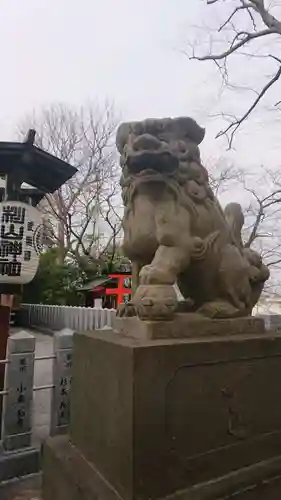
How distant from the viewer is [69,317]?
35.6ft

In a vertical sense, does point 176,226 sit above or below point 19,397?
above

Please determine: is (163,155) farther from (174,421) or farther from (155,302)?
(174,421)

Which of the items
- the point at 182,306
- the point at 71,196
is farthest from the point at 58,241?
the point at 182,306

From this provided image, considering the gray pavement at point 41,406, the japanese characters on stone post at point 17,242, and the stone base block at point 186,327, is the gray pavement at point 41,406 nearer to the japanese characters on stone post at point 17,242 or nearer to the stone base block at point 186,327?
the japanese characters on stone post at point 17,242

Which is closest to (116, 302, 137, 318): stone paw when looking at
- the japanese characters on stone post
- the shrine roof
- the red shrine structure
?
the japanese characters on stone post

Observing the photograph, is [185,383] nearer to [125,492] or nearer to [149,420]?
[149,420]

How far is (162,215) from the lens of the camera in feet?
7.04

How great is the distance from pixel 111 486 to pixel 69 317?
929 centimetres

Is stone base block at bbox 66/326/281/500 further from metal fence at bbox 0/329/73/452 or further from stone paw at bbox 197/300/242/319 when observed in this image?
metal fence at bbox 0/329/73/452

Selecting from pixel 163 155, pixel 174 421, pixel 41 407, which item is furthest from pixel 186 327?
pixel 41 407

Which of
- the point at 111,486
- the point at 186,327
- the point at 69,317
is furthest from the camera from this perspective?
the point at 69,317

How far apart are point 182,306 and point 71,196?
12728mm

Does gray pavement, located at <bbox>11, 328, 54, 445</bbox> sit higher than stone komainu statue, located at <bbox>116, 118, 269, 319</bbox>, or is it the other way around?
stone komainu statue, located at <bbox>116, 118, 269, 319</bbox>

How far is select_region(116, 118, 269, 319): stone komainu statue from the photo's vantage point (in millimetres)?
2078
